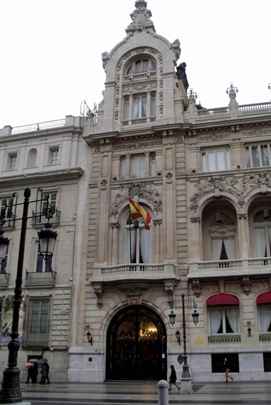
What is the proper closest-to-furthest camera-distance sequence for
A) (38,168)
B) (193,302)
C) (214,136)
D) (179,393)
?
(179,393) → (193,302) → (214,136) → (38,168)

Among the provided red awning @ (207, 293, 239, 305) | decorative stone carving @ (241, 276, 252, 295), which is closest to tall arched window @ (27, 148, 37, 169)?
red awning @ (207, 293, 239, 305)

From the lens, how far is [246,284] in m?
30.6

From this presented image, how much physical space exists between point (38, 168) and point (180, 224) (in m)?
14.3

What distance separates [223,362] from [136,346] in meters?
6.58

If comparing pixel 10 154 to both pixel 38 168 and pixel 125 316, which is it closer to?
pixel 38 168

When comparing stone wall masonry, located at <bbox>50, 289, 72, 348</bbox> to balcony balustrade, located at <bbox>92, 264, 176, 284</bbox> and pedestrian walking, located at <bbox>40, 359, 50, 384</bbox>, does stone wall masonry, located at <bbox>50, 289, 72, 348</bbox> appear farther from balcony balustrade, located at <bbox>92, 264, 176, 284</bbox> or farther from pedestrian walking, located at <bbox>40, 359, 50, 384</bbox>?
balcony balustrade, located at <bbox>92, 264, 176, 284</bbox>

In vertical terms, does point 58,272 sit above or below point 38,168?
below

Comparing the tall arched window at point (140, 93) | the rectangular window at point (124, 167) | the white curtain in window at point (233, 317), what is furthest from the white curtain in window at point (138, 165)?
the white curtain in window at point (233, 317)

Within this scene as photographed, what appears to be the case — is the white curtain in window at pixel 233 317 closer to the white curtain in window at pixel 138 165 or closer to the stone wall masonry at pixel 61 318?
the stone wall masonry at pixel 61 318

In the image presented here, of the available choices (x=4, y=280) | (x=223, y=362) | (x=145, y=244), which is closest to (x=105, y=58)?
(x=145, y=244)

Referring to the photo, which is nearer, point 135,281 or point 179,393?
point 179,393

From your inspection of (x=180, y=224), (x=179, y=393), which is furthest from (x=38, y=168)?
(x=179, y=393)

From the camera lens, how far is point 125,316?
109ft

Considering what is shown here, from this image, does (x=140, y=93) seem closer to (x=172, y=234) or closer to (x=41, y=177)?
(x=41, y=177)
